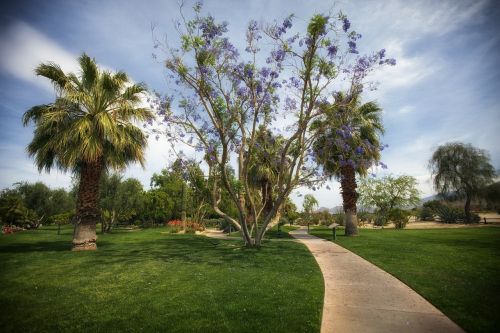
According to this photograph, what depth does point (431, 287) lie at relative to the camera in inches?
257

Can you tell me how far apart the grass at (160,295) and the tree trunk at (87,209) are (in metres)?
2.96

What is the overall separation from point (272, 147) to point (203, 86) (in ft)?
19.2

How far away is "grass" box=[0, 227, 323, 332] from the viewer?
4.83 m

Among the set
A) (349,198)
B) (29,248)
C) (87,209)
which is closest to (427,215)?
(349,198)

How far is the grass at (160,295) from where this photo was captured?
4.83 m

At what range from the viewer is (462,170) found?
3450cm

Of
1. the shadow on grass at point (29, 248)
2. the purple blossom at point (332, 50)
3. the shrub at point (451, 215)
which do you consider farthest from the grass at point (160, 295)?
the shrub at point (451, 215)

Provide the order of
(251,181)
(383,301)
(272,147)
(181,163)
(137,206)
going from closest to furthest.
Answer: (383,301), (181,163), (272,147), (251,181), (137,206)

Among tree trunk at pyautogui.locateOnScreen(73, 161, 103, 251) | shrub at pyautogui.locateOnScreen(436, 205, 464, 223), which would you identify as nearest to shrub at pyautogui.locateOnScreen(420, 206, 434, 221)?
shrub at pyautogui.locateOnScreen(436, 205, 464, 223)

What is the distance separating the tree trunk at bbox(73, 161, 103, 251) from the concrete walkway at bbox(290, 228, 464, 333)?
11949 mm

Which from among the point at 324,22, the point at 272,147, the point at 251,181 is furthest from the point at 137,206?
the point at 324,22

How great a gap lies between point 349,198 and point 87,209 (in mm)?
18105

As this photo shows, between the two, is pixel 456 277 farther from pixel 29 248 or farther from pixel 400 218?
pixel 400 218

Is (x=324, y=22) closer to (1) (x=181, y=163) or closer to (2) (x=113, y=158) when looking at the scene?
(1) (x=181, y=163)
